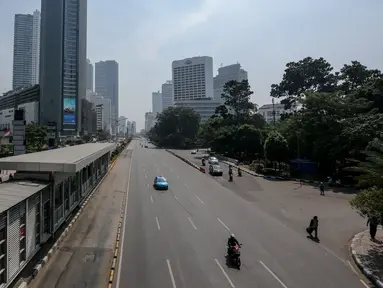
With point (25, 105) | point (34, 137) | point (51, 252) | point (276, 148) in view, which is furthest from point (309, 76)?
point (25, 105)

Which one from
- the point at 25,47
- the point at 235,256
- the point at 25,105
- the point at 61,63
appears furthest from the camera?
the point at 25,47

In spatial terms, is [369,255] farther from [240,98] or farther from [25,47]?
[25,47]

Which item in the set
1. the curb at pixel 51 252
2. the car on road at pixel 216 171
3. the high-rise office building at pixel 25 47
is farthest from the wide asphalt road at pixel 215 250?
the high-rise office building at pixel 25 47

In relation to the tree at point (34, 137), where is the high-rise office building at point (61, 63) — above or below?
above

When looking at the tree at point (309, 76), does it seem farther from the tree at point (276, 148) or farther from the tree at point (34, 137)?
the tree at point (34, 137)

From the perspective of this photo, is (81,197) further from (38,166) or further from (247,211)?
(247,211)

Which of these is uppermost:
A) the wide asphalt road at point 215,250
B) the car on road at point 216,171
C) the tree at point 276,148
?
the tree at point 276,148

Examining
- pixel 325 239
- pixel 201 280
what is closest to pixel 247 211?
pixel 325 239
